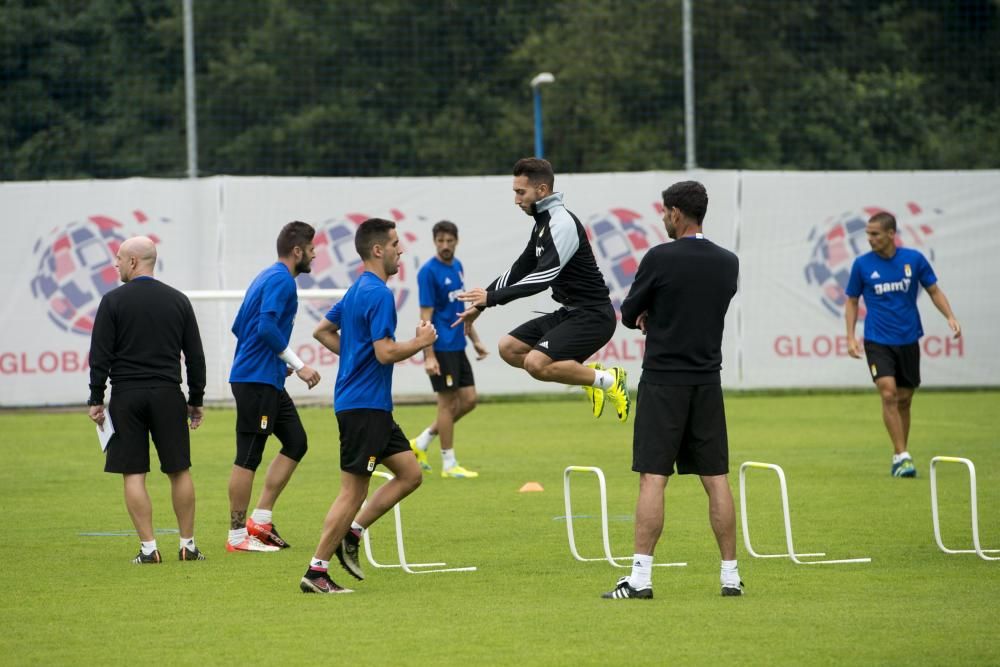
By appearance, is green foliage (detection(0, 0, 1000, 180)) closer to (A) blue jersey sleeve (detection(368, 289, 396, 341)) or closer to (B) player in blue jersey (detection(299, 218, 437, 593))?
(B) player in blue jersey (detection(299, 218, 437, 593))

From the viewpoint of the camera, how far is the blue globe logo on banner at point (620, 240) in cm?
2395

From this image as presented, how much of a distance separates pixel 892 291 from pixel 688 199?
22.9 feet

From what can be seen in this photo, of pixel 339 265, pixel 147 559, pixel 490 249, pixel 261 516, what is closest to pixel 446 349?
pixel 261 516

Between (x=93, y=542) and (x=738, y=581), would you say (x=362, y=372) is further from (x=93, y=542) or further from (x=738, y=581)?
(x=93, y=542)

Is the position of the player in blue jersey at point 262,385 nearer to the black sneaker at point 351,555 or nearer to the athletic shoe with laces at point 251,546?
the athletic shoe with laces at point 251,546

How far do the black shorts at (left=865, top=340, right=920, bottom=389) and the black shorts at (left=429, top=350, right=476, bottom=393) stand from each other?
3934 millimetres

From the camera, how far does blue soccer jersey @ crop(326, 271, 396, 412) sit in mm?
8656

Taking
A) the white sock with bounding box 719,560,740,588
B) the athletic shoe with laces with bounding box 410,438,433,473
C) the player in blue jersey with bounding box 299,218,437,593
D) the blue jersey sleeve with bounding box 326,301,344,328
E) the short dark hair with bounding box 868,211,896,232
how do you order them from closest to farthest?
the white sock with bounding box 719,560,740,588
the player in blue jersey with bounding box 299,218,437,593
the blue jersey sleeve with bounding box 326,301,344,328
the short dark hair with bounding box 868,211,896,232
the athletic shoe with laces with bounding box 410,438,433,473

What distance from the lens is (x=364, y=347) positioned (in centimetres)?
870

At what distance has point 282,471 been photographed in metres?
10.9

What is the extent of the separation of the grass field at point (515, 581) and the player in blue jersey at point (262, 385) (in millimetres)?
272

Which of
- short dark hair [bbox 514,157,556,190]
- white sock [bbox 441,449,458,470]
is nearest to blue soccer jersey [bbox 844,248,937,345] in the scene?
white sock [bbox 441,449,458,470]

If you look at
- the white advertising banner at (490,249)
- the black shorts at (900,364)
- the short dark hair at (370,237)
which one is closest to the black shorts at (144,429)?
the short dark hair at (370,237)

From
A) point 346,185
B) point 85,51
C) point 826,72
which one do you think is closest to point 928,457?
point 346,185
